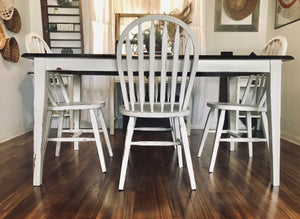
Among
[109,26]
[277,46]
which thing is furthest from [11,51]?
[277,46]

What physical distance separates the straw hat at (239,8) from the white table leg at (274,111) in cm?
200

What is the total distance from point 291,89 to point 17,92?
3176 millimetres

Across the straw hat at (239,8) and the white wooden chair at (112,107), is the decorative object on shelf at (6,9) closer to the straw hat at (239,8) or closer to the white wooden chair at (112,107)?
the white wooden chair at (112,107)

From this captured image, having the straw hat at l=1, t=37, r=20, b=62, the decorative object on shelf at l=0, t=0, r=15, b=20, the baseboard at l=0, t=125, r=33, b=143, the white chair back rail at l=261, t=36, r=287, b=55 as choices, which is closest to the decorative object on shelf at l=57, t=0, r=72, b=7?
the decorative object on shelf at l=0, t=0, r=15, b=20

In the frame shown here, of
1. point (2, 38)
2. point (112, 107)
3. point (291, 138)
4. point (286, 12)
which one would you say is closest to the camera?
point (2, 38)

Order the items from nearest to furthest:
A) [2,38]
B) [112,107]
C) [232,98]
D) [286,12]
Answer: [232,98]
[2,38]
[286,12]
[112,107]

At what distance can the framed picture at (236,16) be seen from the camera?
2904 millimetres

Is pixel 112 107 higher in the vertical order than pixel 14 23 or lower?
lower

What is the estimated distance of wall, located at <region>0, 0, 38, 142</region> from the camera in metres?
2.32

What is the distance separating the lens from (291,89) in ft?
7.87

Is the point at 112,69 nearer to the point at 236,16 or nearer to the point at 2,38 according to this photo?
the point at 2,38

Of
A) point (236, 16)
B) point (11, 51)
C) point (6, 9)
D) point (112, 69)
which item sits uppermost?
point (236, 16)

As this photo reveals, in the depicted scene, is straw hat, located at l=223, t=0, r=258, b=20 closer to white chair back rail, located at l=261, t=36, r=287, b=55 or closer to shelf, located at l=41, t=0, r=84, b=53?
white chair back rail, located at l=261, t=36, r=287, b=55

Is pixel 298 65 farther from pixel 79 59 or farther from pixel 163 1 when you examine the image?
pixel 79 59
